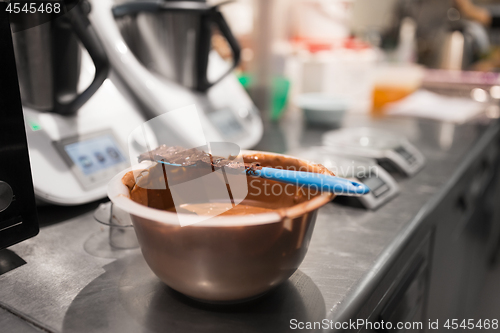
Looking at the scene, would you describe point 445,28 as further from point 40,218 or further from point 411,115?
point 40,218

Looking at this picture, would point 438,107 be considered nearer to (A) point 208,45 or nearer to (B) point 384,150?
(B) point 384,150

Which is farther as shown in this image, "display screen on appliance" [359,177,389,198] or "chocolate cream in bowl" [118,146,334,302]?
"display screen on appliance" [359,177,389,198]

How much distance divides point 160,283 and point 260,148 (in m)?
0.67

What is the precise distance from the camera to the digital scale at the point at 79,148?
586 millimetres

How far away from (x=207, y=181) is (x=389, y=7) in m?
2.61

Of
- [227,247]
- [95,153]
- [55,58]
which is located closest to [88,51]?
[55,58]

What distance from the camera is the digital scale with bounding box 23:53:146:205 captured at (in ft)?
1.92

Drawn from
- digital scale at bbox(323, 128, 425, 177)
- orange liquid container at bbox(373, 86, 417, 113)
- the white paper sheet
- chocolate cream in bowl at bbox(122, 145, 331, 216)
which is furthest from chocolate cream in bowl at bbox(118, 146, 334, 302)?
orange liquid container at bbox(373, 86, 417, 113)

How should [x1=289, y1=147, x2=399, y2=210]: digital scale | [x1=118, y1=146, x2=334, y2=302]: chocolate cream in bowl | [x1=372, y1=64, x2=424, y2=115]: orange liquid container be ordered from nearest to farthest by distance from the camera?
1. [x1=118, y1=146, x2=334, y2=302]: chocolate cream in bowl
2. [x1=289, y1=147, x2=399, y2=210]: digital scale
3. [x1=372, y1=64, x2=424, y2=115]: orange liquid container

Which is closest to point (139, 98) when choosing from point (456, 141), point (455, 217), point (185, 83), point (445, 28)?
point (185, 83)

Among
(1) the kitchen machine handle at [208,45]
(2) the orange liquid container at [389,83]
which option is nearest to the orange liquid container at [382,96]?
(2) the orange liquid container at [389,83]

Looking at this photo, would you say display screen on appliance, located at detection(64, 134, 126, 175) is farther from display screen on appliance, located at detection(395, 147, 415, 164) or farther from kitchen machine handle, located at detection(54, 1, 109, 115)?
display screen on appliance, located at detection(395, 147, 415, 164)

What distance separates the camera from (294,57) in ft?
4.95

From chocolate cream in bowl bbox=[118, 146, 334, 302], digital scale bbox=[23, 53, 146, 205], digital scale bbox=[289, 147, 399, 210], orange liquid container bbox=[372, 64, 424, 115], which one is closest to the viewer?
chocolate cream in bowl bbox=[118, 146, 334, 302]
